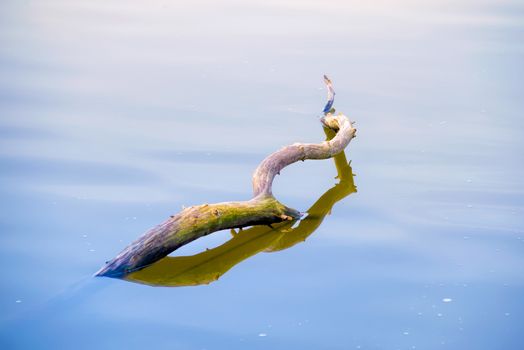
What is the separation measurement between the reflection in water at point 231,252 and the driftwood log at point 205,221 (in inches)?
3.7

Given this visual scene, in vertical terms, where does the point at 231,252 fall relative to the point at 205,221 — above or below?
below

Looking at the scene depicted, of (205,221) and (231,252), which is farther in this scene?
(231,252)

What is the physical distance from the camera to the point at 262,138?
7.85m

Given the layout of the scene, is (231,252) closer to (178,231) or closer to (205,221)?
(205,221)

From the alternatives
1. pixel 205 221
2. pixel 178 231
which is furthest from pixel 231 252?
pixel 178 231

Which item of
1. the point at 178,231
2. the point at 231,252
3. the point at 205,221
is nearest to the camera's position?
the point at 178,231

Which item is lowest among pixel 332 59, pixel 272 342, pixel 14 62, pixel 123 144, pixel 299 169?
pixel 272 342

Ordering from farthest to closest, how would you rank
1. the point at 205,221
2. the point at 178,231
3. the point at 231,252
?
the point at 231,252 → the point at 205,221 → the point at 178,231

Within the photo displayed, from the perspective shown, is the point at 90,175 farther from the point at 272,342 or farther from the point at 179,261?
the point at 272,342

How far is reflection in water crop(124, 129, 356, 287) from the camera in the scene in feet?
16.7

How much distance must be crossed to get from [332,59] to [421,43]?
2.00 metres

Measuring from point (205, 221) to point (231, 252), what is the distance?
1.38 ft

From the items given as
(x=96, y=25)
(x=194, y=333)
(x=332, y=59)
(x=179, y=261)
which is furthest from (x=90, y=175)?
(x=96, y=25)

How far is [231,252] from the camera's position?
217 inches
